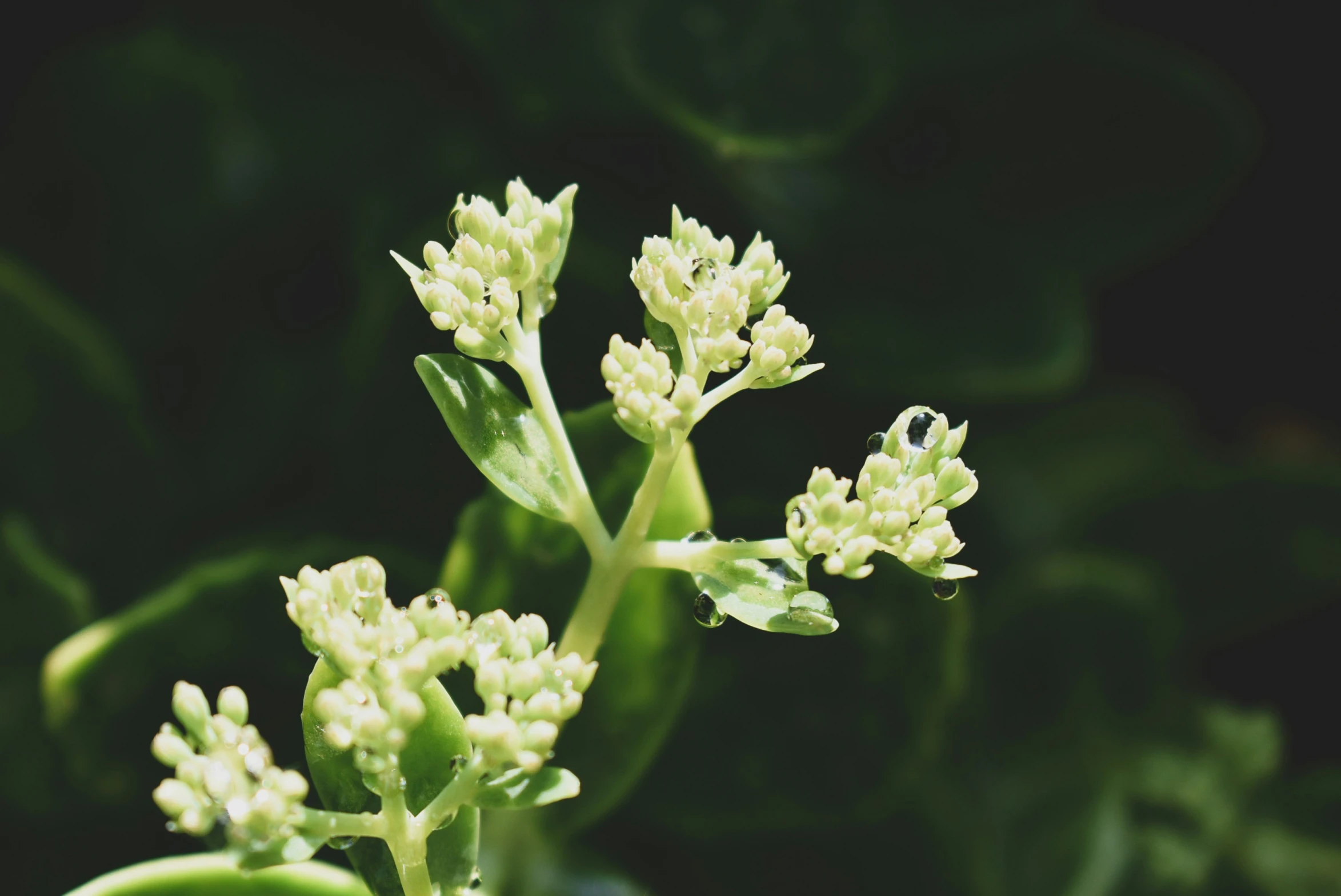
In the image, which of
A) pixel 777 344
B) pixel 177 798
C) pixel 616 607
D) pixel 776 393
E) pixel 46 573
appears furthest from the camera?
pixel 776 393

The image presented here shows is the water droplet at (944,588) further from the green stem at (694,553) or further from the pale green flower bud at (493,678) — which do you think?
the pale green flower bud at (493,678)

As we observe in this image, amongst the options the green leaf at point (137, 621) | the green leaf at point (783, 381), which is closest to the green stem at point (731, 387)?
the green leaf at point (783, 381)

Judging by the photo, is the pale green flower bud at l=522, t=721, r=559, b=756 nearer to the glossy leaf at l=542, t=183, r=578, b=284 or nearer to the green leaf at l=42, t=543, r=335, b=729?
the glossy leaf at l=542, t=183, r=578, b=284

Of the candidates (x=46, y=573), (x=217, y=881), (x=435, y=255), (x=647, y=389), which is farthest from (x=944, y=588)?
(x=46, y=573)

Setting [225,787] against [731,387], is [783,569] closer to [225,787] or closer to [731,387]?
[731,387]

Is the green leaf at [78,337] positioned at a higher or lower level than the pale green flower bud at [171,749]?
higher

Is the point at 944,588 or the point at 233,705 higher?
the point at 944,588
